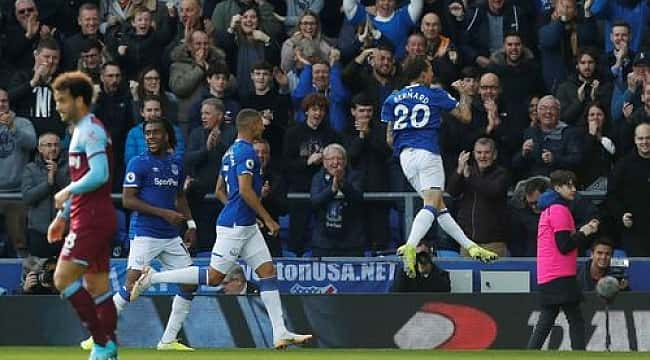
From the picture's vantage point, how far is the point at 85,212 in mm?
12422

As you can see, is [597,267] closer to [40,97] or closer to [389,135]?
[389,135]

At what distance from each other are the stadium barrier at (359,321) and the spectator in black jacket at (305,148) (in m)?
1.38

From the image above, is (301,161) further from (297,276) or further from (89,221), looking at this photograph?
(89,221)

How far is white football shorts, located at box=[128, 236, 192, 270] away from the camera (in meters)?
17.4

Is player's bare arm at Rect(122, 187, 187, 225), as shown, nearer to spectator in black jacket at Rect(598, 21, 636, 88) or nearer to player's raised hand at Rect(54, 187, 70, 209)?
player's raised hand at Rect(54, 187, 70, 209)

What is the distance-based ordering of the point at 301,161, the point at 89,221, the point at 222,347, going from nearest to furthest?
the point at 89,221, the point at 222,347, the point at 301,161

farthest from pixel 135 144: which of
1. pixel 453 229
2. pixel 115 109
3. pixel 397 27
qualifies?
pixel 453 229

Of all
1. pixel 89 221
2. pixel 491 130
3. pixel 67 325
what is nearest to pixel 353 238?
pixel 491 130

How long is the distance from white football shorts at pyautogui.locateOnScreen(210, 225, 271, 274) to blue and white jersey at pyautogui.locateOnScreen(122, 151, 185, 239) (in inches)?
32.1

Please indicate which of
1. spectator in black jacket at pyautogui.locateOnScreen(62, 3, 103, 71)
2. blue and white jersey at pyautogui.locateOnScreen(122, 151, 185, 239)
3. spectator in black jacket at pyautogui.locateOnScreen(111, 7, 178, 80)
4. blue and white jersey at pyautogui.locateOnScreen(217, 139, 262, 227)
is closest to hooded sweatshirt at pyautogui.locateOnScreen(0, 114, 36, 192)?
spectator in black jacket at pyautogui.locateOnScreen(62, 3, 103, 71)

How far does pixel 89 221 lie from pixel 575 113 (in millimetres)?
9444

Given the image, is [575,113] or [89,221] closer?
[89,221]

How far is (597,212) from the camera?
19484mm

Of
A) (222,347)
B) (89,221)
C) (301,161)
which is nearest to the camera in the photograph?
(89,221)
